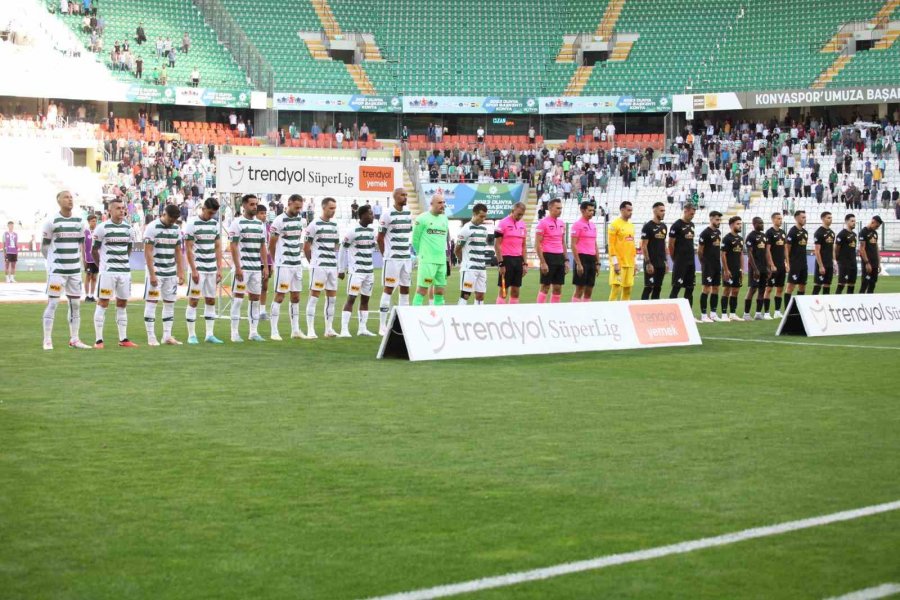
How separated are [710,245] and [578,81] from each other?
4179cm

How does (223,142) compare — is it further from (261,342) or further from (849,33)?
(261,342)

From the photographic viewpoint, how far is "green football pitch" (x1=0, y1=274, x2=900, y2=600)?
19.1ft

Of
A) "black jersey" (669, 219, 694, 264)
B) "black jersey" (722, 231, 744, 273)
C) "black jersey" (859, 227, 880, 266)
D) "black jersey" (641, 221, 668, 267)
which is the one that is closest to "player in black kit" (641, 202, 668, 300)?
"black jersey" (641, 221, 668, 267)

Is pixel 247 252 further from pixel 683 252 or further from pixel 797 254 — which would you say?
pixel 797 254

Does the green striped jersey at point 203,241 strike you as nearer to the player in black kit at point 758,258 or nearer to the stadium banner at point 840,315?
the stadium banner at point 840,315

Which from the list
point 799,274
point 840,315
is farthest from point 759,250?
point 840,315

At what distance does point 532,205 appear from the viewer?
55969mm

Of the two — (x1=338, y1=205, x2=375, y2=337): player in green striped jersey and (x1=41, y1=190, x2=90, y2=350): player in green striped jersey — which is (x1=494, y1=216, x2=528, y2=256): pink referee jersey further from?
(x1=41, y1=190, x2=90, y2=350): player in green striped jersey

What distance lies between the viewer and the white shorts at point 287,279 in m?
17.8

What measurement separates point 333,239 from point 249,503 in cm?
1110

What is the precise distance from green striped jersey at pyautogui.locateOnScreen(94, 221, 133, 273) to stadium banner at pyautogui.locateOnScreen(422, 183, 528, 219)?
38.1 metres

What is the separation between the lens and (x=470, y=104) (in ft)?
203

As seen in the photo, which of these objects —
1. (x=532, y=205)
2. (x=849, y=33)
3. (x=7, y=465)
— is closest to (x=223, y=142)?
(x=532, y=205)

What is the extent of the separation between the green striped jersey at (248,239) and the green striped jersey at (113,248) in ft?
5.00
